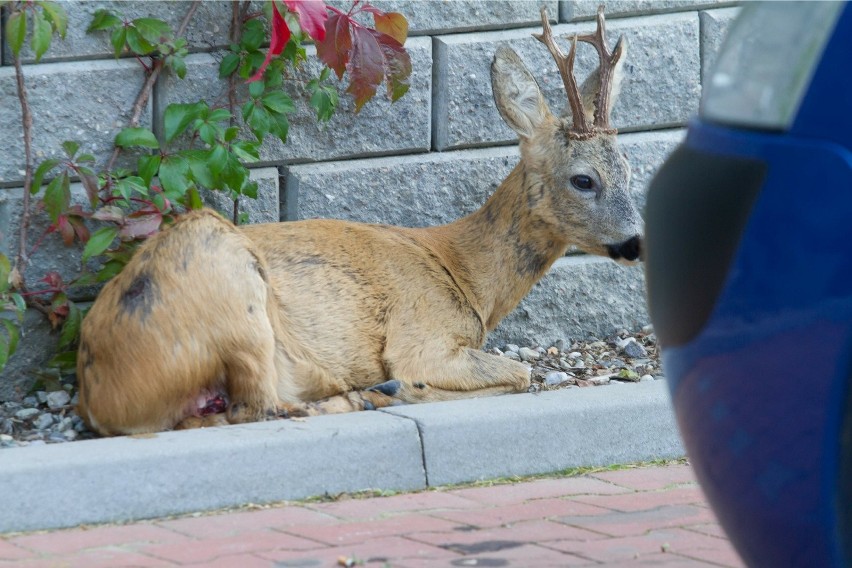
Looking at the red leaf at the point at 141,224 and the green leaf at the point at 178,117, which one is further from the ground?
the green leaf at the point at 178,117

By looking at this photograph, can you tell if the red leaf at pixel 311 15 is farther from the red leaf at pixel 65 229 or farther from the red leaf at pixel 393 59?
the red leaf at pixel 65 229

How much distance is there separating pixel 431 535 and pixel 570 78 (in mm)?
2801

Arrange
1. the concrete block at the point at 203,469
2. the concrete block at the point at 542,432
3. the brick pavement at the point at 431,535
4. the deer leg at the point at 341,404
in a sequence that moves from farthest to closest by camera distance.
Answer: the deer leg at the point at 341,404, the concrete block at the point at 542,432, the concrete block at the point at 203,469, the brick pavement at the point at 431,535

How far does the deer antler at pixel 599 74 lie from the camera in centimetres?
618

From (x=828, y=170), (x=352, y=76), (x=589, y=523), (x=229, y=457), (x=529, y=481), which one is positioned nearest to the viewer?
(x=828, y=170)

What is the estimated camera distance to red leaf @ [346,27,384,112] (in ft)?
19.6

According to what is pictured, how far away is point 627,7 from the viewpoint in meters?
7.23

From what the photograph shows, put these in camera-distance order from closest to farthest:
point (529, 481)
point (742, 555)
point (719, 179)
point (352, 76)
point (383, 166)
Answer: point (719, 179)
point (742, 555)
point (529, 481)
point (352, 76)
point (383, 166)

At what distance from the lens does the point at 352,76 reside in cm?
598

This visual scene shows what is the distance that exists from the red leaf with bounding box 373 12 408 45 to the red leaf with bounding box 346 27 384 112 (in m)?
0.08

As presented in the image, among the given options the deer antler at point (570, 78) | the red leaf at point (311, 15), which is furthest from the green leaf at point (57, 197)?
the deer antler at point (570, 78)

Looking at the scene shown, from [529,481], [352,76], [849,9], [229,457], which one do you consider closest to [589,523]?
[529,481]

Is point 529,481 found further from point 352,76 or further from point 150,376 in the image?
point 352,76

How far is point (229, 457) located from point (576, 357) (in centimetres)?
281
